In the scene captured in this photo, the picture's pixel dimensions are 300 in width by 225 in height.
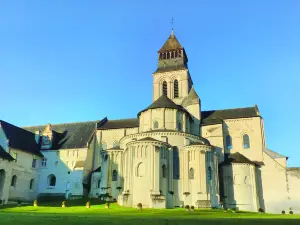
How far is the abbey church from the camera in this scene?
142ft

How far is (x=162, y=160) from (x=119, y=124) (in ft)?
69.8

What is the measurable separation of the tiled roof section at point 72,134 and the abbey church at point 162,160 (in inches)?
8.5

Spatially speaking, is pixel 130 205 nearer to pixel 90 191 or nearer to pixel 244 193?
pixel 90 191

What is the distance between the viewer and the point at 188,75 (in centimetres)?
6881

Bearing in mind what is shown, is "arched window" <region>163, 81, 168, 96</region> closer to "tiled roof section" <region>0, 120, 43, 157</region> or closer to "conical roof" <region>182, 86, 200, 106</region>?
"conical roof" <region>182, 86, 200, 106</region>

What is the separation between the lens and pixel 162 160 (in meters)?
43.6

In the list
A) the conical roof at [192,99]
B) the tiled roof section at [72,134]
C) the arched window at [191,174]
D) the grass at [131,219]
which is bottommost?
the grass at [131,219]

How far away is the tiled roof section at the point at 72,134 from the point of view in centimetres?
6034

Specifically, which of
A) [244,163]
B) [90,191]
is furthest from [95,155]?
[244,163]

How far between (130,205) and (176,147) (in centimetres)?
1118

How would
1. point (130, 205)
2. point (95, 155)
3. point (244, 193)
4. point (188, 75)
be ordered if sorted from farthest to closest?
point (188, 75)
point (95, 155)
point (244, 193)
point (130, 205)

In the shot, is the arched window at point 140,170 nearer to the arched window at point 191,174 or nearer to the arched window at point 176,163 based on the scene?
the arched window at point 176,163

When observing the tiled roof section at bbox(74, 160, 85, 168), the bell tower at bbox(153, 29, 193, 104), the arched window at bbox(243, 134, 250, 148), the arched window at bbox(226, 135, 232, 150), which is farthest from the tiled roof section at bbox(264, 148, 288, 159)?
the tiled roof section at bbox(74, 160, 85, 168)

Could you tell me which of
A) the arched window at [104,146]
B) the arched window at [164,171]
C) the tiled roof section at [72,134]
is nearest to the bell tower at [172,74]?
the arched window at [104,146]
